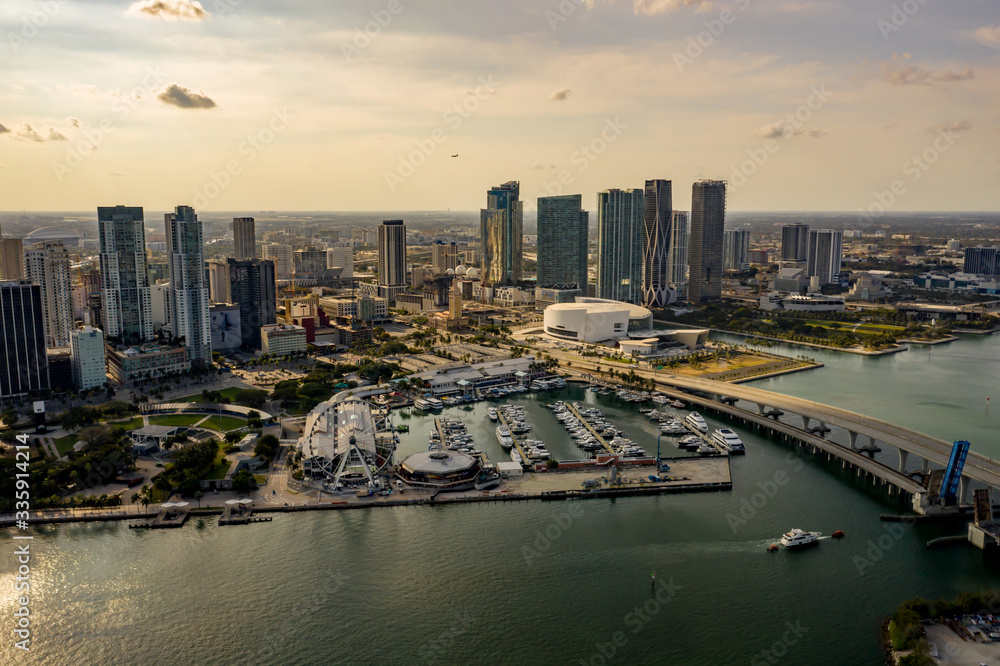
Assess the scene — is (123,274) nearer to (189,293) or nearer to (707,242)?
(189,293)

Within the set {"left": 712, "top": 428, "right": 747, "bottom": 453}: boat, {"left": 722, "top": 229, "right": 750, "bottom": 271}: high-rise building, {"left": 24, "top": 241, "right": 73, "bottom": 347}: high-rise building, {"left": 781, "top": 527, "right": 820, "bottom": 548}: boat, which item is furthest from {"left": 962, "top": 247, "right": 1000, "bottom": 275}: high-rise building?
{"left": 24, "top": 241, "right": 73, "bottom": 347}: high-rise building

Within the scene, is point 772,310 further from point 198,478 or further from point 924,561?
point 198,478

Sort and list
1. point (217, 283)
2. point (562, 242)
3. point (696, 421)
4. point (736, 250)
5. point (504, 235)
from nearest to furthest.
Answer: point (696, 421), point (217, 283), point (562, 242), point (504, 235), point (736, 250)

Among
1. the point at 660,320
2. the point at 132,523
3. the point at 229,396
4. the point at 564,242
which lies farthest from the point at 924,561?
the point at 564,242

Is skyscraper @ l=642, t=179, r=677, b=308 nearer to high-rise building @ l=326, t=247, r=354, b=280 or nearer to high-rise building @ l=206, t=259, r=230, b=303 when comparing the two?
high-rise building @ l=206, t=259, r=230, b=303
